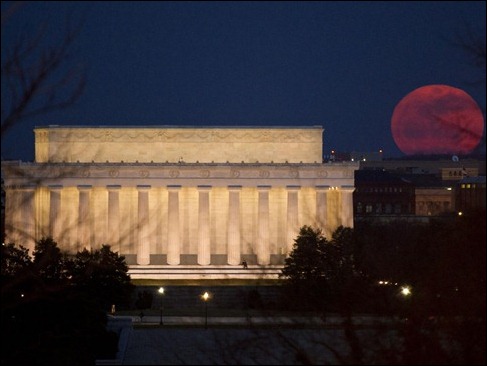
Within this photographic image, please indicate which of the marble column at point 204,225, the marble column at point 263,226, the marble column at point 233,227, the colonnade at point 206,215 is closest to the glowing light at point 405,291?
the marble column at point 263,226

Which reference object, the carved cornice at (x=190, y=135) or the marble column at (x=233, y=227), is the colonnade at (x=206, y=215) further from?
the carved cornice at (x=190, y=135)

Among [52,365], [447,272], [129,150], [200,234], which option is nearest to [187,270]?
[200,234]

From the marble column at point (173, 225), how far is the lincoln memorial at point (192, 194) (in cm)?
9

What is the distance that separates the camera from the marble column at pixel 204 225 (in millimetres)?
108750

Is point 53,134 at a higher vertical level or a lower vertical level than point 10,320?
higher

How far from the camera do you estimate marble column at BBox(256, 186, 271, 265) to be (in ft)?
353

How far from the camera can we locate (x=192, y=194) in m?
110

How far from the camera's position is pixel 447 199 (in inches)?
6949

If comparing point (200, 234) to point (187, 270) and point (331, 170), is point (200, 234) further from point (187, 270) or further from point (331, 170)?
point (331, 170)

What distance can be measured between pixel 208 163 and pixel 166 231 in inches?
289

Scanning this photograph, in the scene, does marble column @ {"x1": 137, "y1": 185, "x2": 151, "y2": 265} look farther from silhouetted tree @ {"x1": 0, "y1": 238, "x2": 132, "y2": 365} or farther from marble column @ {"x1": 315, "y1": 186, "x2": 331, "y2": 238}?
silhouetted tree @ {"x1": 0, "y1": 238, "x2": 132, "y2": 365}

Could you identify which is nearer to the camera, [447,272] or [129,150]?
[447,272]

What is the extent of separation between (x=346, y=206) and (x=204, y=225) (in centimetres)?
1318

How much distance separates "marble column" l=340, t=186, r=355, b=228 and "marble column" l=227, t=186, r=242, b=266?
960cm
